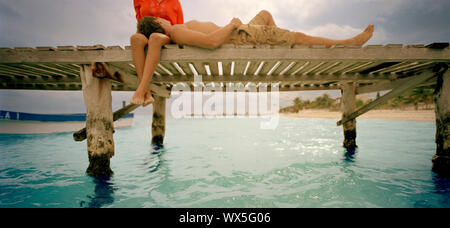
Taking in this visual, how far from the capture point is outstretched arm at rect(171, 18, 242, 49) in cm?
257

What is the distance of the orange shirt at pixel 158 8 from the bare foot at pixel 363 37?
328 cm

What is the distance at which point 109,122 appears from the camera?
10.5 ft

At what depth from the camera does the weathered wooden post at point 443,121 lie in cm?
316

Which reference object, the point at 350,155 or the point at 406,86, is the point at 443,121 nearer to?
the point at 406,86

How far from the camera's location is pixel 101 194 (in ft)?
9.54

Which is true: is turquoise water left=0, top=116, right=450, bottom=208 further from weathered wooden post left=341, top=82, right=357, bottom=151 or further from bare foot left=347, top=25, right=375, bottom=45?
bare foot left=347, top=25, right=375, bottom=45

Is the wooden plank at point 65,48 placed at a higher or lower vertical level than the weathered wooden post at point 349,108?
higher

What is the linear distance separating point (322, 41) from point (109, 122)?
172 inches

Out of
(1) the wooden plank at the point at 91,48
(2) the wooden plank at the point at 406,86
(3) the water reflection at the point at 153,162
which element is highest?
(1) the wooden plank at the point at 91,48

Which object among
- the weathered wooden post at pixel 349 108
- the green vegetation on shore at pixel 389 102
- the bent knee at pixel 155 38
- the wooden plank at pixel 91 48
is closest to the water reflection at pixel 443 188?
the weathered wooden post at pixel 349 108

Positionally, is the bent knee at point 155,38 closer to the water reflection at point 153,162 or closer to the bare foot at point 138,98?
the bare foot at point 138,98

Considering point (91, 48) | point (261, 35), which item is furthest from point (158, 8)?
point (261, 35)
